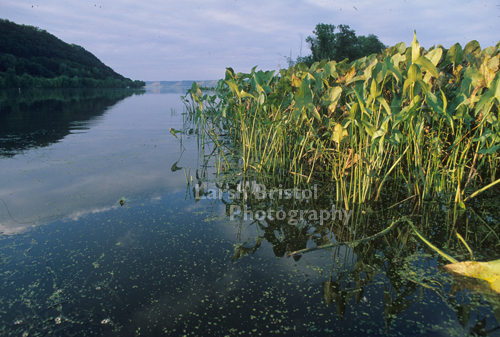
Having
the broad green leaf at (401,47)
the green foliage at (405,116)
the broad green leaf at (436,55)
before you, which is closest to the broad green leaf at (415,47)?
the green foliage at (405,116)

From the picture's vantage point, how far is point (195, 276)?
4.57ft

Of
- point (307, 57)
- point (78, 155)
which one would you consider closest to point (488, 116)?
A: point (78, 155)

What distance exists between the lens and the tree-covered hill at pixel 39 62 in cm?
3312

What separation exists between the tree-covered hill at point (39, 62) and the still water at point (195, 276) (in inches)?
1253

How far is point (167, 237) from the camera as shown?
177cm

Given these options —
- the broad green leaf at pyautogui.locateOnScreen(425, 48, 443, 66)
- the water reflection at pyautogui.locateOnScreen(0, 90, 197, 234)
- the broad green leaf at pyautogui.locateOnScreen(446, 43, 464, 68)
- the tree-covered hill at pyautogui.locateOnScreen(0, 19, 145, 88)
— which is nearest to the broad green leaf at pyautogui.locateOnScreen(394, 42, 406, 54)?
the broad green leaf at pyautogui.locateOnScreen(446, 43, 464, 68)

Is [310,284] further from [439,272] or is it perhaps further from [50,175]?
[50,175]

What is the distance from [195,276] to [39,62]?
54.6 m

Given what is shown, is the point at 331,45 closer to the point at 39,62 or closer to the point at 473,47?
the point at 473,47

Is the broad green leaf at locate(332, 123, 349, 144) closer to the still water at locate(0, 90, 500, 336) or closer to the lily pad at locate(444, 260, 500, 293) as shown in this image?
the still water at locate(0, 90, 500, 336)

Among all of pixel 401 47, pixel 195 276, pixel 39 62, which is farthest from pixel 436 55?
pixel 39 62

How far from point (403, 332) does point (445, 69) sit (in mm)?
2413

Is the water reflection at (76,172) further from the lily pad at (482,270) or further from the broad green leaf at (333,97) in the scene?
the lily pad at (482,270)

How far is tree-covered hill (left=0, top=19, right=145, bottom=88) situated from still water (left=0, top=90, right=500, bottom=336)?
31836 mm
